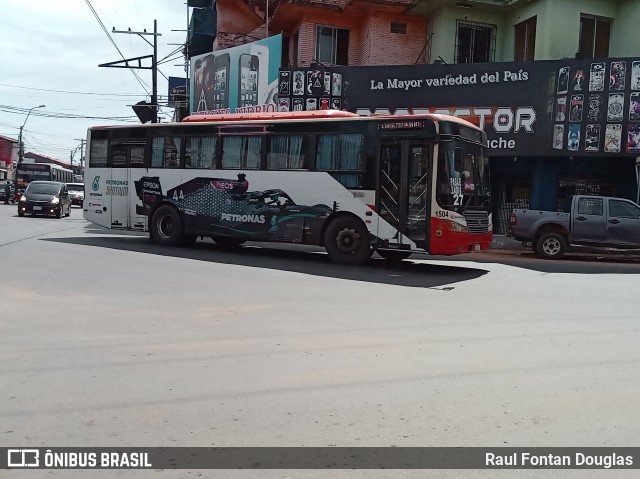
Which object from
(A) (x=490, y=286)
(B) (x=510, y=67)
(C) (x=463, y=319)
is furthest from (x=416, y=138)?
(B) (x=510, y=67)

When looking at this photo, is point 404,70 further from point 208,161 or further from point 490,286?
point 490,286

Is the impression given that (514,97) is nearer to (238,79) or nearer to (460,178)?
(460,178)

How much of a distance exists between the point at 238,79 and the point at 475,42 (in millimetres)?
9687

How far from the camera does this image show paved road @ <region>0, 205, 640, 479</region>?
4016 millimetres

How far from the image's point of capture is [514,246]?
19.1m

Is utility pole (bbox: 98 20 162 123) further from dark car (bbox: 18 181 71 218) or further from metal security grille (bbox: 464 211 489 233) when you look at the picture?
metal security grille (bbox: 464 211 489 233)

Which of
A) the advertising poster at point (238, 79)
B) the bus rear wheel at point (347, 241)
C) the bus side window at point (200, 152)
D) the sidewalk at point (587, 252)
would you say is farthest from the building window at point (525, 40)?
the bus side window at point (200, 152)

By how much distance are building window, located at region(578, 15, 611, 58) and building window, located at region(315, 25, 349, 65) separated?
366 inches

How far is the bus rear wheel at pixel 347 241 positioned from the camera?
12867 millimetres

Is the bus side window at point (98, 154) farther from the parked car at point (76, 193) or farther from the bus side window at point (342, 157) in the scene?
the parked car at point (76, 193)

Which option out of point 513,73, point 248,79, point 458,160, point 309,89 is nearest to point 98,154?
point 309,89

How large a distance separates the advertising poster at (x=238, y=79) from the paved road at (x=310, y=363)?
47.9 feet

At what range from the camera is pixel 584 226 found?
16016mm

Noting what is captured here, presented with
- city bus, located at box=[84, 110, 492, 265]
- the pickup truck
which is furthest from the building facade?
city bus, located at box=[84, 110, 492, 265]
